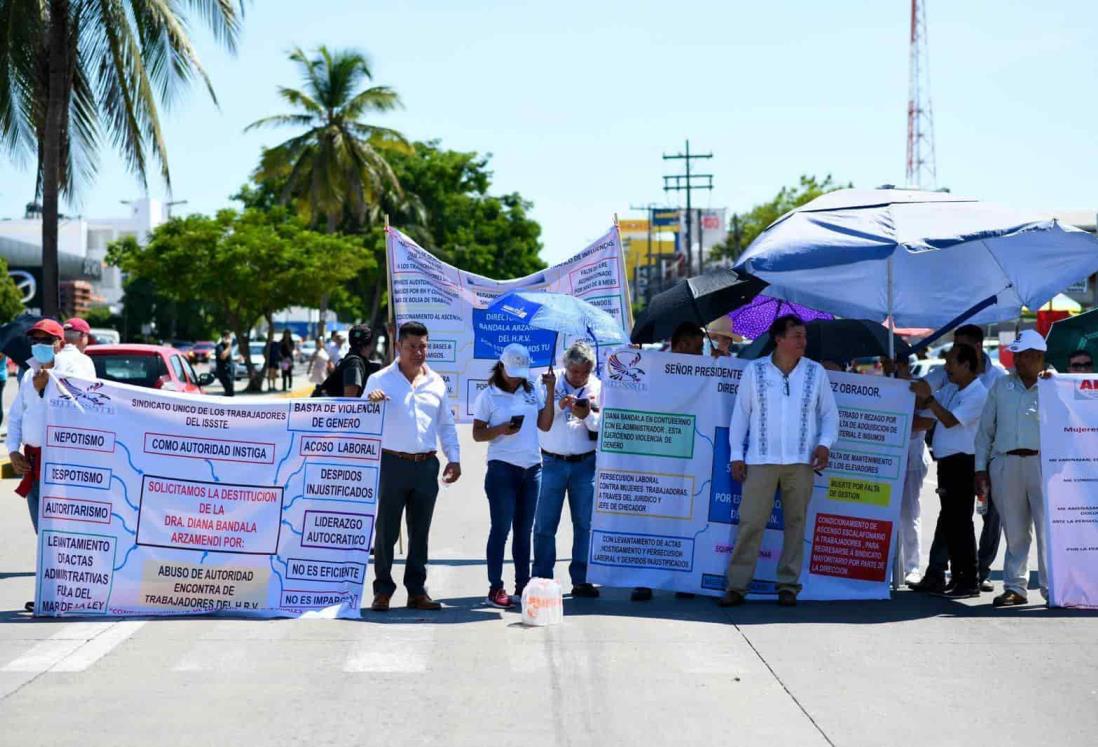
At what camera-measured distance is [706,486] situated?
400 inches

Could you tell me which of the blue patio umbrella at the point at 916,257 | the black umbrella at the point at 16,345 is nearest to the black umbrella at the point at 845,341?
the blue patio umbrella at the point at 916,257

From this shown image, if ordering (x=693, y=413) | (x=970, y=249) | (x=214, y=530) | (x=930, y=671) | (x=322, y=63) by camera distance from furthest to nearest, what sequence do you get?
(x=322, y=63)
(x=970, y=249)
(x=693, y=413)
(x=214, y=530)
(x=930, y=671)

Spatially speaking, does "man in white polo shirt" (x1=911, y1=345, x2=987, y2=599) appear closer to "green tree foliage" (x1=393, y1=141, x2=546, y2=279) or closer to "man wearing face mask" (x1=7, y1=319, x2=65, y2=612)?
"man wearing face mask" (x1=7, y1=319, x2=65, y2=612)

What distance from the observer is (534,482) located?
9742 mm

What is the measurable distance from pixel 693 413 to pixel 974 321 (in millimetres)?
3244

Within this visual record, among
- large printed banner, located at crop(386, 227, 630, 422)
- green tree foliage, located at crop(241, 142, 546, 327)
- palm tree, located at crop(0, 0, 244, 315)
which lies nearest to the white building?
green tree foliage, located at crop(241, 142, 546, 327)

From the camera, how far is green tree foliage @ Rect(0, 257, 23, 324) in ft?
257

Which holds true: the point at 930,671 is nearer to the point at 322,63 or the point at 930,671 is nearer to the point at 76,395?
the point at 76,395

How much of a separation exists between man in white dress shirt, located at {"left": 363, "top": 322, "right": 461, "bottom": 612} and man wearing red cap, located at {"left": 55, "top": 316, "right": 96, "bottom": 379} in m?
2.28

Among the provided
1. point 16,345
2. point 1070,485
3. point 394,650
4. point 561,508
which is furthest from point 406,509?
point 16,345

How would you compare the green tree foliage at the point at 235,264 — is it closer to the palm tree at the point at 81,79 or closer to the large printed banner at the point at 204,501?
the palm tree at the point at 81,79

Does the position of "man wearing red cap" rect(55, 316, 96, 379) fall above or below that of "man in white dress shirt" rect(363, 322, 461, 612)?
above

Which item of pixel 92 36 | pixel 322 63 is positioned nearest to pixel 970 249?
pixel 92 36

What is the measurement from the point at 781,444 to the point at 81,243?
115584 millimetres
